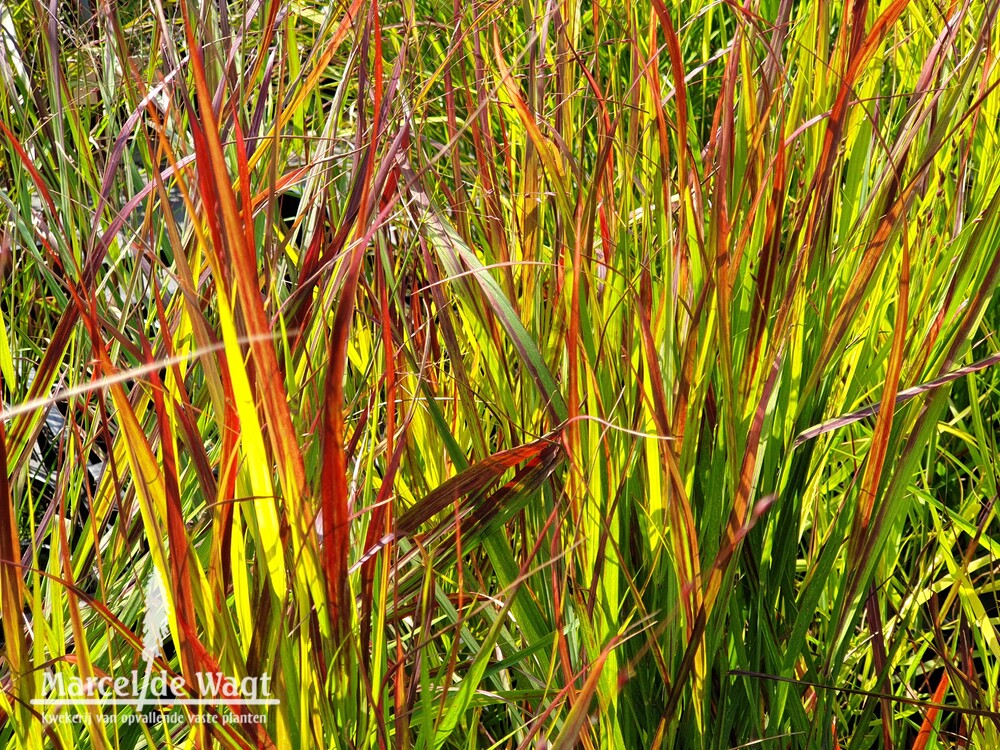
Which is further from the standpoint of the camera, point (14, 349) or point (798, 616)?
point (14, 349)

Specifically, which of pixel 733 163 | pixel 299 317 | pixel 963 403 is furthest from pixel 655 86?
pixel 963 403

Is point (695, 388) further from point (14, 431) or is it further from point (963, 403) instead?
point (963, 403)

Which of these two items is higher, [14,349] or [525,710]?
[14,349]

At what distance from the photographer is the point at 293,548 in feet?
1.37

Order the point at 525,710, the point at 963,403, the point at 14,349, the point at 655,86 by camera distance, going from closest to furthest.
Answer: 1. the point at 655,86
2. the point at 525,710
3. the point at 14,349
4. the point at 963,403

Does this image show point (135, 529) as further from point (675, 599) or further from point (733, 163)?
point (733, 163)

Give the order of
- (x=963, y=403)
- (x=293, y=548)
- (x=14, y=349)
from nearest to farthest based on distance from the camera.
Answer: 1. (x=293, y=548)
2. (x=14, y=349)
3. (x=963, y=403)

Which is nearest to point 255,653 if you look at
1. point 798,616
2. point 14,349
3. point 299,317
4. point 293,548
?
point 293,548

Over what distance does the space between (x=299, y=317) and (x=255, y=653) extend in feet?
0.70

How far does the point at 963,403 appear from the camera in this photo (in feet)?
3.24

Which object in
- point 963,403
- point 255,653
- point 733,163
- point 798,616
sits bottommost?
A: point 963,403

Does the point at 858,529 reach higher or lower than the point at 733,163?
lower

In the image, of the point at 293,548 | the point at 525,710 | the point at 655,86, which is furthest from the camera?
the point at 525,710

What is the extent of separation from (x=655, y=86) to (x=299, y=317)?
0.83 ft
